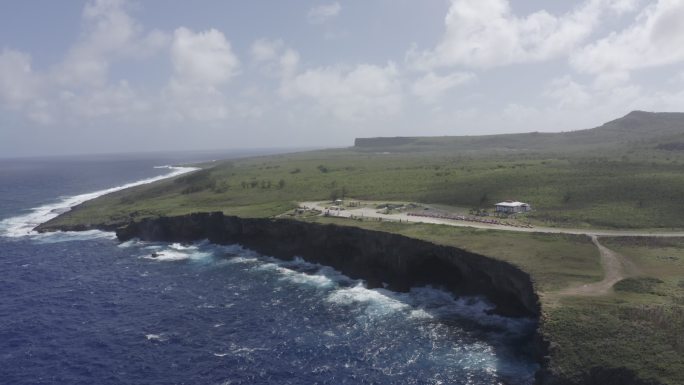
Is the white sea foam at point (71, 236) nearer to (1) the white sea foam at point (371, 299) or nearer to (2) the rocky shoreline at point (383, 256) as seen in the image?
(2) the rocky shoreline at point (383, 256)

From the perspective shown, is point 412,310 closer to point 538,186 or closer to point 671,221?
point 671,221

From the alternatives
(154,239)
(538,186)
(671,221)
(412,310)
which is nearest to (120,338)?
(412,310)

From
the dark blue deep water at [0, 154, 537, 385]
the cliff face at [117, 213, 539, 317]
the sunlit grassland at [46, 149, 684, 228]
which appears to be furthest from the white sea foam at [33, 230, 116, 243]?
the dark blue deep water at [0, 154, 537, 385]

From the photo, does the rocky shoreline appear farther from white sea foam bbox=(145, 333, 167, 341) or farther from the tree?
the tree

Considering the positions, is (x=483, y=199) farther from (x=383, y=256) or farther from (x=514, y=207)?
(x=383, y=256)

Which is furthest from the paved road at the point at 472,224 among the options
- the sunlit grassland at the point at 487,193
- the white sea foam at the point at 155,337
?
the white sea foam at the point at 155,337

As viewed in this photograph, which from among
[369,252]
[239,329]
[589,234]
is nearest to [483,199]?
[589,234]
